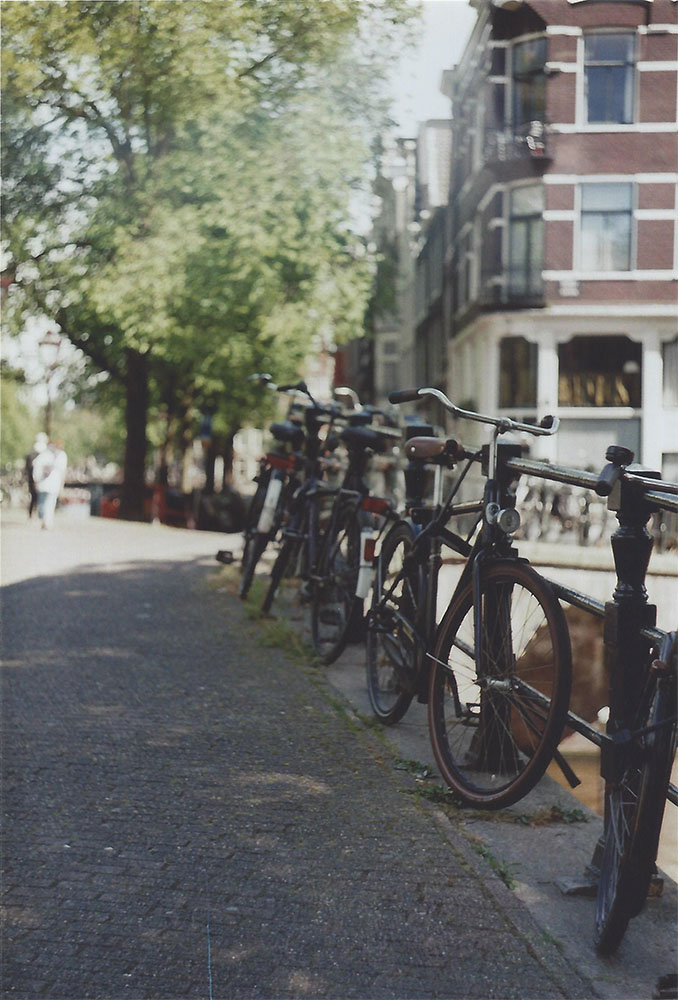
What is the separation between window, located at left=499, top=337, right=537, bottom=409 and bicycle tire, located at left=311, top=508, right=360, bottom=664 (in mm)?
2205

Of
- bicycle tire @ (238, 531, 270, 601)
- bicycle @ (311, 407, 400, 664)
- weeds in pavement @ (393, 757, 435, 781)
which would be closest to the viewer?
weeds in pavement @ (393, 757, 435, 781)

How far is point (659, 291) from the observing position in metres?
2.49

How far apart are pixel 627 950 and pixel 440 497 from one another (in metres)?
1.81

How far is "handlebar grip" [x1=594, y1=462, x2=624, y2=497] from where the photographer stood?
8.14ft

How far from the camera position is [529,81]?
2.43 metres

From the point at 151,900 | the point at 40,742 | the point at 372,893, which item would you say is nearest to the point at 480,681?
the point at 372,893

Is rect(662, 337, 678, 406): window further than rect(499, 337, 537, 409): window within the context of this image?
No

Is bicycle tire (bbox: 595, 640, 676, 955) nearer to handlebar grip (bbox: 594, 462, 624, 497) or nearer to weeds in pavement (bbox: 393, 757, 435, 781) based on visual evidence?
handlebar grip (bbox: 594, 462, 624, 497)

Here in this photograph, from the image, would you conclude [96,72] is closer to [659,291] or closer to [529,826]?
[659,291]

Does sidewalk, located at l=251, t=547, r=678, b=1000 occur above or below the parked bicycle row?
below

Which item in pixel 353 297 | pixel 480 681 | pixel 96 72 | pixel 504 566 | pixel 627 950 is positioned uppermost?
pixel 96 72

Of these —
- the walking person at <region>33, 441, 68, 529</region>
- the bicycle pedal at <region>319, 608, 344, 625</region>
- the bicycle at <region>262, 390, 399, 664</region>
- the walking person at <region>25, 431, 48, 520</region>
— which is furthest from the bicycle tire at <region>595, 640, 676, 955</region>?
the walking person at <region>25, 431, 48, 520</region>

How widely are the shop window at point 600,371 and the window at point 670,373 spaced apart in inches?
2.0

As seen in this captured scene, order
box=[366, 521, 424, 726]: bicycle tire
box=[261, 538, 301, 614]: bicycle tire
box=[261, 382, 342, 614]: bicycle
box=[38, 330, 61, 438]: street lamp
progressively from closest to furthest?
box=[38, 330, 61, 438]: street lamp, box=[366, 521, 424, 726]: bicycle tire, box=[261, 382, 342, 614]: bicycle, box=[261, 538, 301, 614]: bicycle tire
